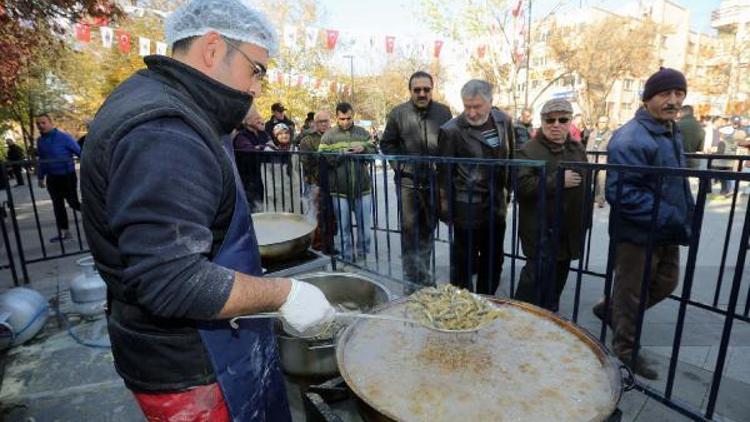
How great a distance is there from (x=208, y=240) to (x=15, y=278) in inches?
214

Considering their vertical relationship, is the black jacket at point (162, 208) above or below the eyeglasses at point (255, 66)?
below

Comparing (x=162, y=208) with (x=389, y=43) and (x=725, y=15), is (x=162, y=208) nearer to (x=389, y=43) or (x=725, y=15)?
(x=389, y=43)

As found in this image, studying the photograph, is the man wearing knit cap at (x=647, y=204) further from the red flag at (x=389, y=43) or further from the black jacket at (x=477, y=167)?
the red flag at (x=389, y=43)

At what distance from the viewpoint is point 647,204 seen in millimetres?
2863

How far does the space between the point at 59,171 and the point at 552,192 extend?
7.87m

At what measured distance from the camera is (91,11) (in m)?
6.24

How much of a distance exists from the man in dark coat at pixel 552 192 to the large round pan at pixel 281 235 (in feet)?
5.94

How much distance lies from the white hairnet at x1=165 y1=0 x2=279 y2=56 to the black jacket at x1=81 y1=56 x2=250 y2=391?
0.12m

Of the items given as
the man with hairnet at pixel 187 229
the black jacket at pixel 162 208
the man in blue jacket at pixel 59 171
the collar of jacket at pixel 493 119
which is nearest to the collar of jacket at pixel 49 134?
the man in blue jacket at pixel 59 171

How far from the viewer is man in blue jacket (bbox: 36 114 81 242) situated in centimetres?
730

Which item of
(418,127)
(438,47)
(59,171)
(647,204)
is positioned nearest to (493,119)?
(418,127)

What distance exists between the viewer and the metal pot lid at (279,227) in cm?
331

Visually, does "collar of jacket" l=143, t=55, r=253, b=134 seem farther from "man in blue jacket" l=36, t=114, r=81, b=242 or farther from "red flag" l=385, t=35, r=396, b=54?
"red flag" l=385, t=35, r=396, b=54

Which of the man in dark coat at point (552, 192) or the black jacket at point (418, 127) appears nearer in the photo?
the man in dark coat at point (552, 192)
